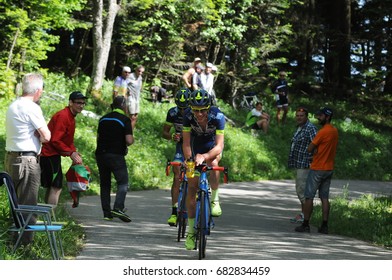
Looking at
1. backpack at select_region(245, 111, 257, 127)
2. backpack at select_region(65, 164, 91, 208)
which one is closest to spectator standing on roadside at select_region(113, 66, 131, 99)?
backpack at select_region(245, 111, 257, 127)

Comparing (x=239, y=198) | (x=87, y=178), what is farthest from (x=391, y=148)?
(x=87, y=178)

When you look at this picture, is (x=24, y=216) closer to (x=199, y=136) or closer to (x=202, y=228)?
(x=202, y=228)

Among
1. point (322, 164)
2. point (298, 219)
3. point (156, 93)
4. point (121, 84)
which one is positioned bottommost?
point (298, 219)

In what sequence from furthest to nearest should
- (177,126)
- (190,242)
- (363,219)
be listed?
(363,219)
(177,126)
(190,242)

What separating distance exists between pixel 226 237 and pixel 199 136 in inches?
86.7

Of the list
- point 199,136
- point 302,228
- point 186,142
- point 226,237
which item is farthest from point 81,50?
point 186,142

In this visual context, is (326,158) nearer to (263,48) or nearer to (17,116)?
(17,116)

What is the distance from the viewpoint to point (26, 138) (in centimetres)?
805

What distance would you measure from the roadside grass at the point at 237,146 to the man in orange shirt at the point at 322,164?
560mm

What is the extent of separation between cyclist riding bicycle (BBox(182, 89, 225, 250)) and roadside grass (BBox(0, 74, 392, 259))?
1.74 meters

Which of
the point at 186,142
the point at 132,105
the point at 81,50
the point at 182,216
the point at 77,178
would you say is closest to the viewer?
the point at 186,142

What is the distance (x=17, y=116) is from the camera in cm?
798

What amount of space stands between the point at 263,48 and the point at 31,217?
24.6 meters

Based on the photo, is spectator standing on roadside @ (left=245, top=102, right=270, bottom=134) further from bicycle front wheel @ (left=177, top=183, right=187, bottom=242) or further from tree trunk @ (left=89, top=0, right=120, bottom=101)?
bicycle front wheel @ (left=177, top=183, right=187, bottom=242)
